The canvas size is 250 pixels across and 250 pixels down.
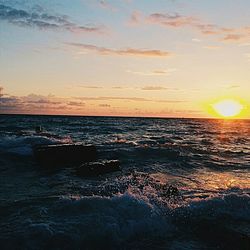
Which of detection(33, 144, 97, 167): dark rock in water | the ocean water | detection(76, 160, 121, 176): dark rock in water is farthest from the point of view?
detection(33, 144, 97, 167): dark rock in water

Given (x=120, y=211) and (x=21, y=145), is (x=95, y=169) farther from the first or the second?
(x=21, y=145)

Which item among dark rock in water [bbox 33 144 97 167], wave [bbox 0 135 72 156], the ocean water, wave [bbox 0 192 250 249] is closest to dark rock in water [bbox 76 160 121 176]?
the ocean water

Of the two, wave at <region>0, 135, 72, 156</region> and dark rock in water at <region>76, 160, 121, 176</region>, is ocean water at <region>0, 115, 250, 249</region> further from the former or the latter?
wave at <region>0, 135, 72, 156</region>

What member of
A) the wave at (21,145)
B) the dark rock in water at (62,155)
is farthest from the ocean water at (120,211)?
the wave at (21,145)

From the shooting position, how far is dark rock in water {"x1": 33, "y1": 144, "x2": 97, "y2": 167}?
1593 cm

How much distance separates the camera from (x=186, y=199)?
9.54 metres

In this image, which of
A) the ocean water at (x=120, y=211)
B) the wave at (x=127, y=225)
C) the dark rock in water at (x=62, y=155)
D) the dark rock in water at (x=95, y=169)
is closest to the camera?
the wave at (x=127, y=225)

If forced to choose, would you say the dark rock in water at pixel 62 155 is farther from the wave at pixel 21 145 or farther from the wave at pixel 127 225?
the wave at pixel 127 225

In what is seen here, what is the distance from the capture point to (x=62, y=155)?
16312 mm

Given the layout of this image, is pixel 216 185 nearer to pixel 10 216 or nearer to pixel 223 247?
pixel 223 247

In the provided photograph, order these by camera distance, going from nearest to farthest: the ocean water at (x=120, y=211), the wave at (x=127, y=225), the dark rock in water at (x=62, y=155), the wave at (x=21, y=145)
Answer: the wave at (x=127, y=225) → the ocean water at (x=120, y=211) → the dark rock in water at (x=62, y=155) → the wave at (x=21, y=145)

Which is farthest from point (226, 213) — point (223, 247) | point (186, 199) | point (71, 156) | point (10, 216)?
point (71, 156)

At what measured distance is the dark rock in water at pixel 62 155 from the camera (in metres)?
15.9

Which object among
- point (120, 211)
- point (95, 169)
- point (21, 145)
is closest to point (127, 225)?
point (120, 211)
